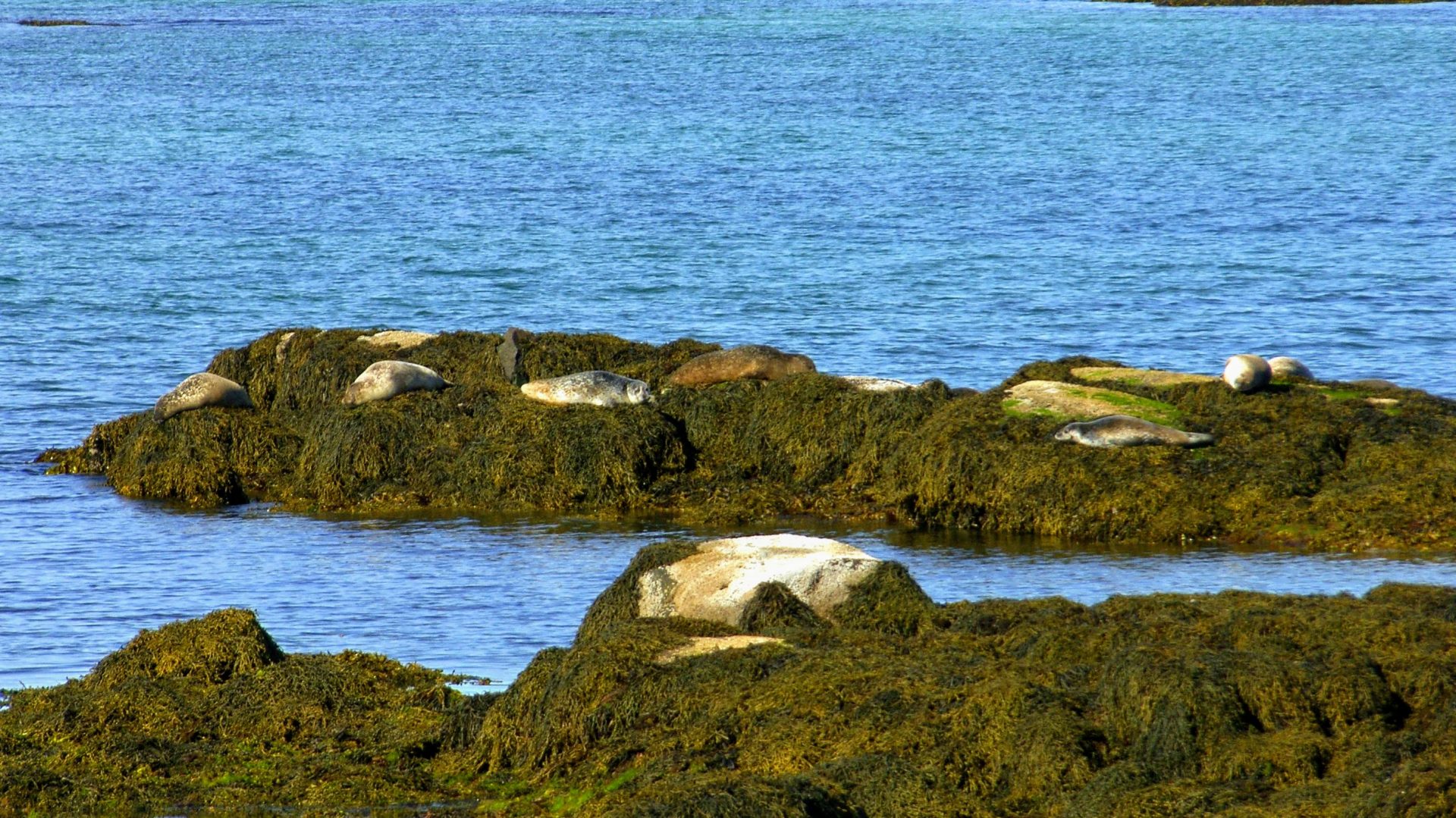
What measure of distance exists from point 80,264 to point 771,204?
11.6 metres

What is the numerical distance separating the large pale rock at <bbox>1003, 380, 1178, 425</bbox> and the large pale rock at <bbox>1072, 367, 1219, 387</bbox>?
321 millimetres

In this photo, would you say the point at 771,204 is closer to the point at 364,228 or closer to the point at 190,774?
the point at 364,228

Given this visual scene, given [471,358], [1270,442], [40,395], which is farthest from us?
[40,395]

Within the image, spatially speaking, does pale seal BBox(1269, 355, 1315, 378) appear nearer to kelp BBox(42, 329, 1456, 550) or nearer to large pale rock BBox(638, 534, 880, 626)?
kelp BBox(42, 329, 1456, 550)

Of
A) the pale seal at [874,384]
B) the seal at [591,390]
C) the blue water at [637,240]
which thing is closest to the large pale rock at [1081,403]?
the pale seal at [874,384]

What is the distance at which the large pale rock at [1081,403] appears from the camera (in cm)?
1297

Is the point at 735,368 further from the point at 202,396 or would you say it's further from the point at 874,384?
the point at 202,396

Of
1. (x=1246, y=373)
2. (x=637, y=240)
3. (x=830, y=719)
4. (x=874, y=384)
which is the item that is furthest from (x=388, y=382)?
(x=637, y=240)

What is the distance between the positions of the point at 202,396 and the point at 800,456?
4729 mm

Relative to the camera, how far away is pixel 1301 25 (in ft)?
239

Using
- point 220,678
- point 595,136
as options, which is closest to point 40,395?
point 220,678

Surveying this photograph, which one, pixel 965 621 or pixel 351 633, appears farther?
pixel 351 633

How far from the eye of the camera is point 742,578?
8.70 metres

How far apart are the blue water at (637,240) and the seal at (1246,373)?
2151 millimetres
